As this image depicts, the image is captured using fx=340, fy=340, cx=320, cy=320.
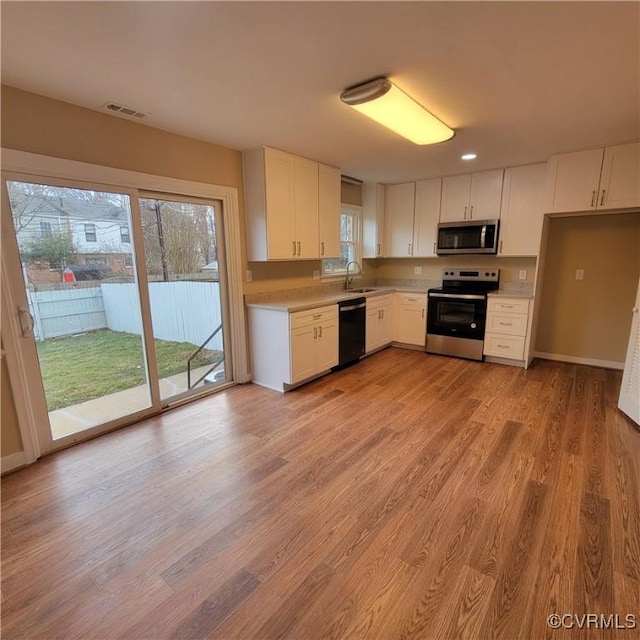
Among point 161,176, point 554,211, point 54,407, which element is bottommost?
point 54,407

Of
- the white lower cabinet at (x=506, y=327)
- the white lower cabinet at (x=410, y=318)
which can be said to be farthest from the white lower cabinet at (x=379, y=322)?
the white lower cabinet at (x=506, y=327)

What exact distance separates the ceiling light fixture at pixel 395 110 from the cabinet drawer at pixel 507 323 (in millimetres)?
2331

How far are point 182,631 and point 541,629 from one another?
1.39m

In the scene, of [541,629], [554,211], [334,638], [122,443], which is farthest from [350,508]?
[554,211]

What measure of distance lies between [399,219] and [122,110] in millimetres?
3717

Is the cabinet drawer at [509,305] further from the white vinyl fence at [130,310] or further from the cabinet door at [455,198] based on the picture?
the white vinyl fence at [130,310]

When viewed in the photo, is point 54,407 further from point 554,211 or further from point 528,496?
point 554,211

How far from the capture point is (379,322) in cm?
479

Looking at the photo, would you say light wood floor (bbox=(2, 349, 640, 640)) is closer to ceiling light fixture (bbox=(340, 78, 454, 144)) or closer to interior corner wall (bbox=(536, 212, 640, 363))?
interior corner wall (bbox=(536, 212, 640, 363))

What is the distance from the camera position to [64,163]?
2.33 metres

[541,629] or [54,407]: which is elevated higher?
[54,407]

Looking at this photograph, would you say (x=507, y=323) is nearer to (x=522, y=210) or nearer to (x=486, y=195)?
(x=522, y=210)

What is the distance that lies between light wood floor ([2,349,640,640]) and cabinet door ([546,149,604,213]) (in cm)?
207

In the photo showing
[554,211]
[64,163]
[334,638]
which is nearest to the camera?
[334,638]
